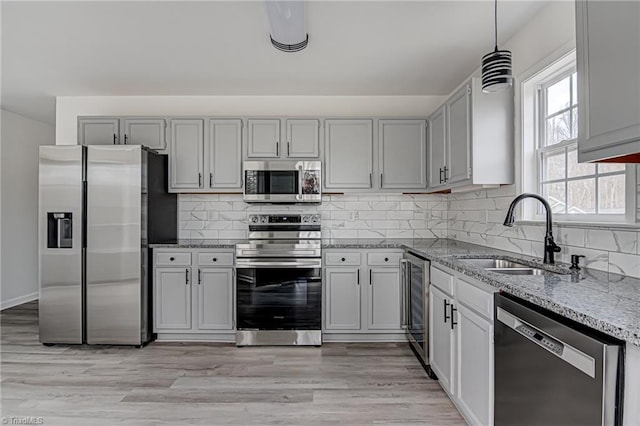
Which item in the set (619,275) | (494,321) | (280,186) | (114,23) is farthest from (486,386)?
(114,23)

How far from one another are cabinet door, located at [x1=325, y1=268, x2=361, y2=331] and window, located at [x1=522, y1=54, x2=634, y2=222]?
157cm

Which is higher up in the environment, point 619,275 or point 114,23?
point 114,23

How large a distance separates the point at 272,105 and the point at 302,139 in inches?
24.9

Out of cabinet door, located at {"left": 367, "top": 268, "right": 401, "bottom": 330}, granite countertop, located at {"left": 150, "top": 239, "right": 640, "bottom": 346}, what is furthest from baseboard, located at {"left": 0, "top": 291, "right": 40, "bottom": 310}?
granite countertop, located at {"left": 150, "top": 239, "right": 640, "bottom": 346}

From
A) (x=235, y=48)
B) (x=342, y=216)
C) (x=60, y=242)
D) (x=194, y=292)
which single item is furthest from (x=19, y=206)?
(x=342, y=216)

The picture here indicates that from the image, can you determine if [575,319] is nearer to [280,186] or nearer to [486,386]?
[486,386]

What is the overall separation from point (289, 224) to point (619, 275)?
2.75 m

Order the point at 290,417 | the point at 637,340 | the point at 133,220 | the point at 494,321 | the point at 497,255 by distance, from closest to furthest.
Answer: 1. the point at 637,340
2. the point at 494,321
3. the point at 290,417
4. the point at 497,255
5. the point at 133,220

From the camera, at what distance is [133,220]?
329cm

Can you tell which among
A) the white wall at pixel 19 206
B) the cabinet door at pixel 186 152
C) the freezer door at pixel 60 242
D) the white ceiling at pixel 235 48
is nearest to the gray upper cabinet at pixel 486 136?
the white ceiling at pixel 235 48

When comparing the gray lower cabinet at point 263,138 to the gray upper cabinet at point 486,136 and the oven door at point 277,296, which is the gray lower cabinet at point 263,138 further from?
the gray upper cabinet at point 486,136

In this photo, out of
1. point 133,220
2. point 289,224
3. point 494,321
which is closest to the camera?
point 494,321

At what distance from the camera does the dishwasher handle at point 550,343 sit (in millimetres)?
1087

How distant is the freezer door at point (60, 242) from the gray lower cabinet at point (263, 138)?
1499 millimetres
